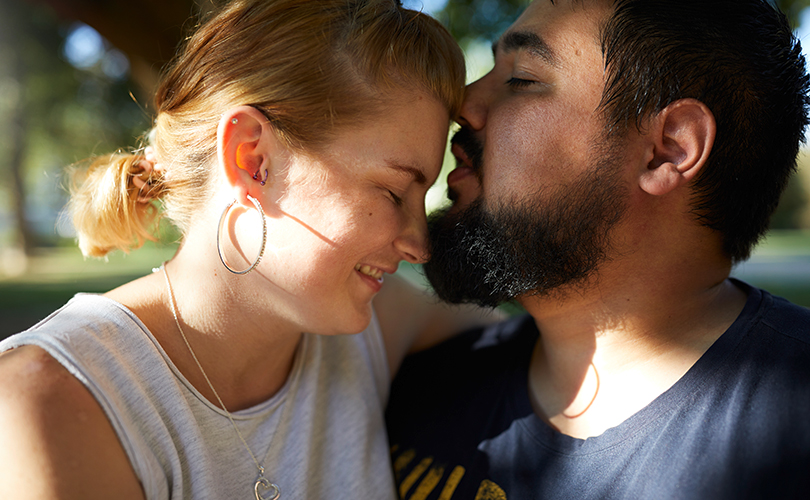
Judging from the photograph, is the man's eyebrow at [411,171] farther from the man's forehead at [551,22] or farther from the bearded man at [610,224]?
the man's forehead at [551,22]

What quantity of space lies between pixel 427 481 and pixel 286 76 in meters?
1.38

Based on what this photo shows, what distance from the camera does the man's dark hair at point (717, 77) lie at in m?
1.70

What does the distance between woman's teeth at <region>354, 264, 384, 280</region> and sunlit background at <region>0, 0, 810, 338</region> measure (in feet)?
1.77

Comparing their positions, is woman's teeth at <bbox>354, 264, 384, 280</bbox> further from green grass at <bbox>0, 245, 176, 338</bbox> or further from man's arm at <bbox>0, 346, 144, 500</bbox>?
green grass at <bbox>0, 245, 176, 338</bbox>

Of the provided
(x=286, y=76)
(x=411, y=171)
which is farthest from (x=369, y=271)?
(x=286, y=76)

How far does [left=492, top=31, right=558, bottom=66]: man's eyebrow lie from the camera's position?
184 centimetres

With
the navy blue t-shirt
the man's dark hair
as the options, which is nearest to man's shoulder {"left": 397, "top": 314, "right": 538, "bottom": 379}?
the navy blue t-shirt

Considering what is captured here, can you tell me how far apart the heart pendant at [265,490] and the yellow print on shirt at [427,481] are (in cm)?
45

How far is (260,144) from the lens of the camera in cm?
160

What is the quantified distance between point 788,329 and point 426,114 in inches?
48.3

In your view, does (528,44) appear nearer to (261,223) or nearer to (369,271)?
(369,271)

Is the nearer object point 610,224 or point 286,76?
point 286,76

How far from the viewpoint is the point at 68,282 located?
10234 millimetres

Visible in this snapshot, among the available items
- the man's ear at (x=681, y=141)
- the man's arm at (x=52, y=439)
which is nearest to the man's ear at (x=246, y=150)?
the man's arm at (x=52, y=439)
